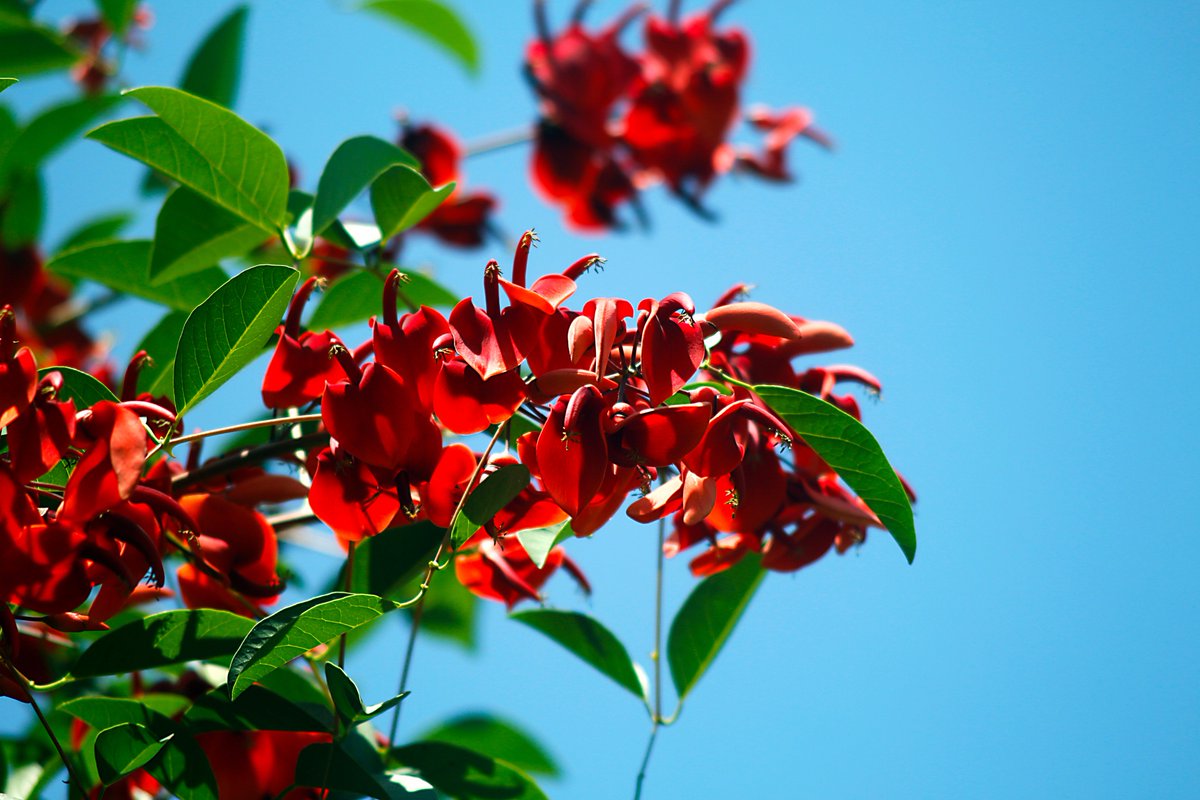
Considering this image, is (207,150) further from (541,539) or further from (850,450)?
(850,450)

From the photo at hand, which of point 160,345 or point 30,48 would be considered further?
point 30,48

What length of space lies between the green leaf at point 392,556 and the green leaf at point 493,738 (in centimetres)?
43

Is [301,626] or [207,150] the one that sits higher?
[207,150]

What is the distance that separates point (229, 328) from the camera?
0.90m

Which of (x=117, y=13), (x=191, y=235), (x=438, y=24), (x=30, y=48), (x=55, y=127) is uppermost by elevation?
(x=438, y=24)

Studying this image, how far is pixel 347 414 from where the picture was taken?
832 mm

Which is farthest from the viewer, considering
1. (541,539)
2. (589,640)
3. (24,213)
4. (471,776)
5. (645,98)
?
(645,98)

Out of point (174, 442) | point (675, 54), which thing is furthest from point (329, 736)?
point (675, 54)

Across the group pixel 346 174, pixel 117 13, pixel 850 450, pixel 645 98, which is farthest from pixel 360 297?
pixel 645 98

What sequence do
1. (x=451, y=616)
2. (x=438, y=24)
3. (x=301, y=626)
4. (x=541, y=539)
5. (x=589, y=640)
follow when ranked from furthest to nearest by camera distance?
(x=438, y=24), (x=451, y=616), (x=589, y=640), (x=541, y=539), (x=301, y=626)

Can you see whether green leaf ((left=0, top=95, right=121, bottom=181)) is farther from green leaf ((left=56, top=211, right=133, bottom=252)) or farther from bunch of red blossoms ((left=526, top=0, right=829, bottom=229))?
bunch of red blossoms ((left=526, top=0, right=829, bottom=229))

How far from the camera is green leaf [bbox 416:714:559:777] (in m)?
1.47

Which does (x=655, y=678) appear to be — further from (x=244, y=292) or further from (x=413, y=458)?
(x=244, y=292)

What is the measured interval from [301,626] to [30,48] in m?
1.51
